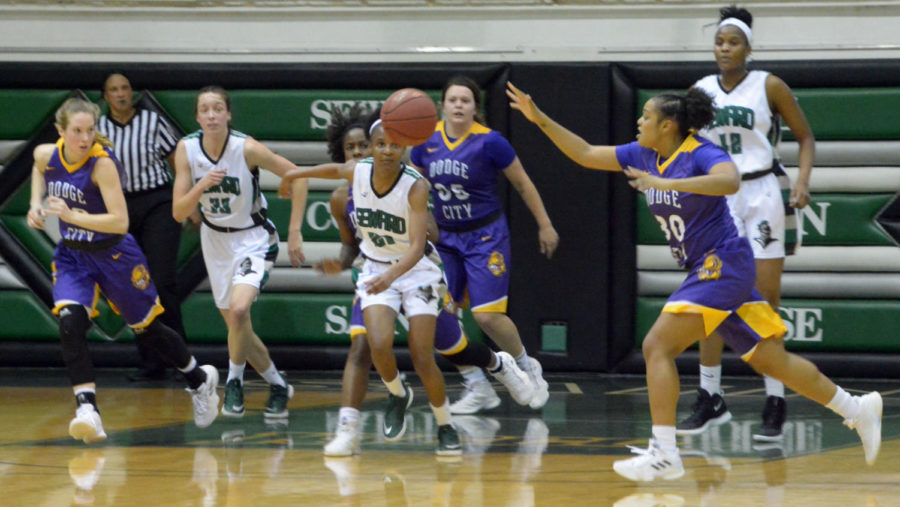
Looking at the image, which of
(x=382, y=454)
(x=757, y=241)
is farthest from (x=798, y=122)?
(x=382, y=454)


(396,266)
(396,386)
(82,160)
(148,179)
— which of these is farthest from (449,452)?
(148,179)

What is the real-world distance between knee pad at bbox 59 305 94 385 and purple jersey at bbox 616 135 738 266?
8.98ft

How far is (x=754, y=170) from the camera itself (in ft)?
19.7

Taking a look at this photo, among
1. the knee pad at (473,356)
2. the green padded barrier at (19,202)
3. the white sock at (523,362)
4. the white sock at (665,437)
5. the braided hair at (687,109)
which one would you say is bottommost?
the white sock at (665,437)

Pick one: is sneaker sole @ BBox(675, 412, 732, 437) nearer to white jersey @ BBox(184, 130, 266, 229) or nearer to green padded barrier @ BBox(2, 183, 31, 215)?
white jersey @ BBox(184, 130, 266, 229)

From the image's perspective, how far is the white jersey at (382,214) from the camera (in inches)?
216

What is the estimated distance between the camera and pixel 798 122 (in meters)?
6.09

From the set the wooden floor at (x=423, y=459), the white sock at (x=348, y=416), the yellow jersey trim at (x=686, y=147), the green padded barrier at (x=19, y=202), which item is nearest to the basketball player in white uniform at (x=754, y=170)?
the wooden floor at (x=423, y=459)

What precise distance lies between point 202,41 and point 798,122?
13.8 feet

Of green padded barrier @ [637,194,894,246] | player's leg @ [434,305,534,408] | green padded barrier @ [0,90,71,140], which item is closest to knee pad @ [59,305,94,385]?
player's leg @ [434,305,534,408]

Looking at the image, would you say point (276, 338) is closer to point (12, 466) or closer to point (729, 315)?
point (12, 466)

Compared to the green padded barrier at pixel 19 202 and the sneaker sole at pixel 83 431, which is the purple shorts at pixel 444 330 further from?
the green padded barrier at pixel 19 202

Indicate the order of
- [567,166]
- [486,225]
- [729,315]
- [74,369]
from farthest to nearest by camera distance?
1. [567,166]
2. [486,225]
3. [74,369]
4. [729,315]

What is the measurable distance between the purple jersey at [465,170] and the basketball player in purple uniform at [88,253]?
1.58 m
